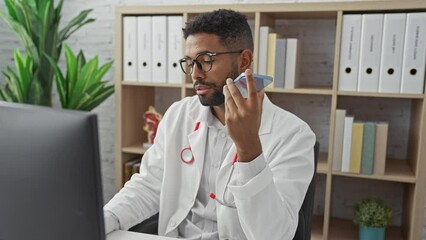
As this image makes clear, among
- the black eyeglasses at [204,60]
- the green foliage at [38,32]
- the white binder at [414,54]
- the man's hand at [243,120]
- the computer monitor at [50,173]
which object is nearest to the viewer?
the computer monitor at [50,173]

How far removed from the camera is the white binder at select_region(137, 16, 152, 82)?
2.52 m

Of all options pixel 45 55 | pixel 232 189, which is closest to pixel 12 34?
pixel 45 55

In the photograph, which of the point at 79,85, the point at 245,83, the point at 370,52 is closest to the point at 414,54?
the point at 370,52

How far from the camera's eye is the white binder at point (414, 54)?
2.05 meters

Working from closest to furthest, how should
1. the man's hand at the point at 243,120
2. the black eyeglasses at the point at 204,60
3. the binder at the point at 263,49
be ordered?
the man's hand at the point at 243,120 → the black eyeglasses at the point at 204,60 → the binder at the point at 263,49

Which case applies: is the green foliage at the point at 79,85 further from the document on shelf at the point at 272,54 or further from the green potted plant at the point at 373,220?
the green potted plant at the point at 373,220

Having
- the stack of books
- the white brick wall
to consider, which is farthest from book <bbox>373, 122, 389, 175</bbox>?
the white brick wall

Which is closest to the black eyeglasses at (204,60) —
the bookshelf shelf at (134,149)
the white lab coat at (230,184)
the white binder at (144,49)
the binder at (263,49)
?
the white lab coat at (230,184)

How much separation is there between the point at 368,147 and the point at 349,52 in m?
0.51

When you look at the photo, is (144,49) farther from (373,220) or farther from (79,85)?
(373,220)

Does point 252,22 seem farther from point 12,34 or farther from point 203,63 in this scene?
point 12,34

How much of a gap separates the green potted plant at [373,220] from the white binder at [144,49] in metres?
1.44

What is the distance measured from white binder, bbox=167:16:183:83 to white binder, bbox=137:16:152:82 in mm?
123

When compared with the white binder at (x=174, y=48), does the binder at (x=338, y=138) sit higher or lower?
Result: lower
